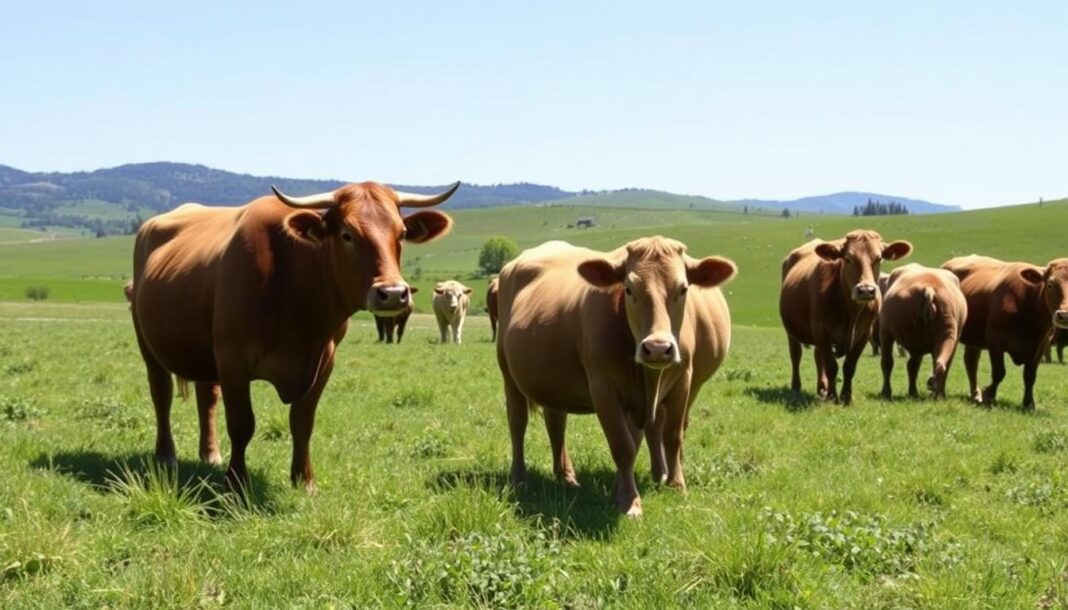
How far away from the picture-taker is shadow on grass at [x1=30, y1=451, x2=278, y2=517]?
675 cm

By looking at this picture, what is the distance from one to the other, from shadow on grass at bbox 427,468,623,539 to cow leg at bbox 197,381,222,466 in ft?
7.75

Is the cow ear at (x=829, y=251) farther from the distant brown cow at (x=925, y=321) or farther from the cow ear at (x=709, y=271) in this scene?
the cow ear at (x=709, y=271)

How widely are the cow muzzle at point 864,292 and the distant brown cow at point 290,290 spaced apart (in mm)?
8034

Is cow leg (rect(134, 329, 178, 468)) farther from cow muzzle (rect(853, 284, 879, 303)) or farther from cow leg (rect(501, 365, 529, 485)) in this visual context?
cow muzzle (rect(853, 284, 879, 303))

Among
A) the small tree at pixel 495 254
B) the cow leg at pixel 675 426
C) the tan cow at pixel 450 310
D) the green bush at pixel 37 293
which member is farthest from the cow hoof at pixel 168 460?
the small tree at pixel 495 254

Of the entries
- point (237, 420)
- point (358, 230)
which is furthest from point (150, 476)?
point (358, 230)

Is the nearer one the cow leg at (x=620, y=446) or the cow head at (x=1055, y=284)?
the cow leg at (x=620, y=446)

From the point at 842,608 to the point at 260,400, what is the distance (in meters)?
10.3

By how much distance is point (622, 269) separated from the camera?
726 centimetres

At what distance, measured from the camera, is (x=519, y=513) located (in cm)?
687

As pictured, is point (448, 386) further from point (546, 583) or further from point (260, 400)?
point (546, 583)

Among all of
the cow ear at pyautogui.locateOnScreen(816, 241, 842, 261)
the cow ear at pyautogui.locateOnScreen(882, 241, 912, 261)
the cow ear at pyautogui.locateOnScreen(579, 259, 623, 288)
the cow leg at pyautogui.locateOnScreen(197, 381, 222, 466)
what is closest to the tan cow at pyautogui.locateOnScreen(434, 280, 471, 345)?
the cow ear at pyautogui.locateOnScreen(816, 241, 842, 261)

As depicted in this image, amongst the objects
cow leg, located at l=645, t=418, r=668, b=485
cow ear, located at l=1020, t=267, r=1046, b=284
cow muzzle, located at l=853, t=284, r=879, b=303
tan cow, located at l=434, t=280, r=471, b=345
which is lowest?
tan cow, located at l=434, t=280, r=471, b=345

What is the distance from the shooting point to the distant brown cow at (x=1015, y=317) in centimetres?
1466
